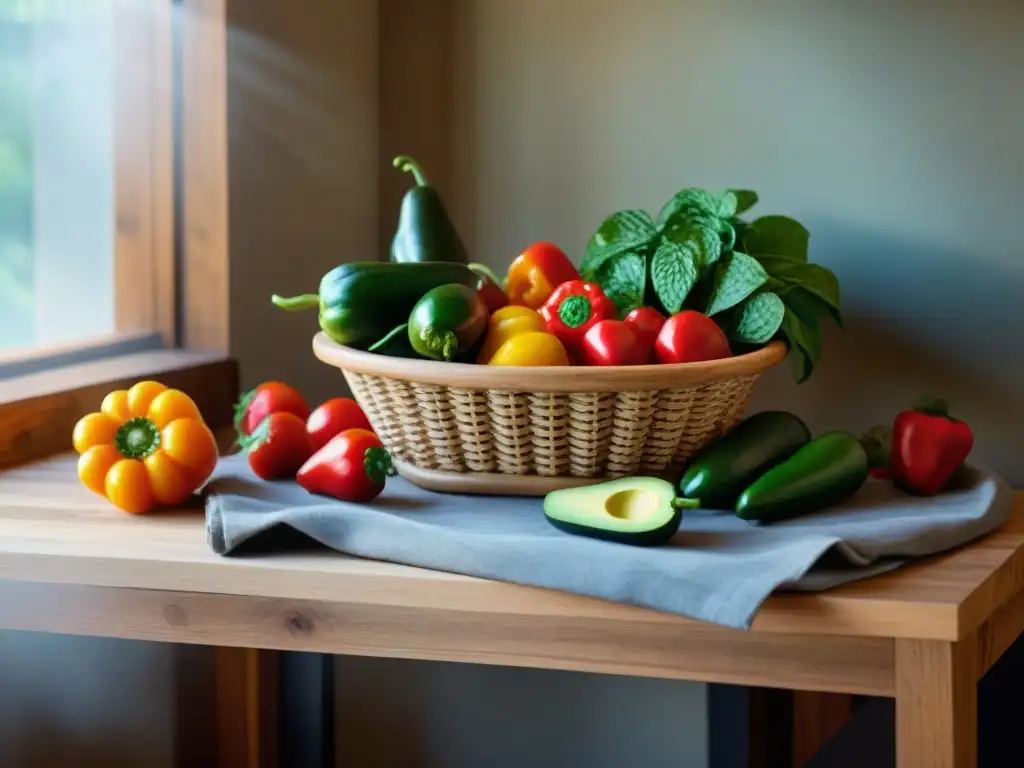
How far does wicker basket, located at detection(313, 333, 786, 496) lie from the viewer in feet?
3.65

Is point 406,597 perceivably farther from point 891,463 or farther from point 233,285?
point 233,285

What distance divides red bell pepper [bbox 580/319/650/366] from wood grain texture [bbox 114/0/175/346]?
0.70 m

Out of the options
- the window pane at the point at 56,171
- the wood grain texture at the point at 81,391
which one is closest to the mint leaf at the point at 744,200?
the wood grain texture at the point at 81,391

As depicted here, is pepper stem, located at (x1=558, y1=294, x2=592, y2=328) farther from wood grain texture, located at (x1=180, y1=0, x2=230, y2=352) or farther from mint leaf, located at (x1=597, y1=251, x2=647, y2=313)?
wood grain texture, located at (x1=180, y1=0, x2=230, y2=352)

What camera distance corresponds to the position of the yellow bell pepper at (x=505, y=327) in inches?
47.2

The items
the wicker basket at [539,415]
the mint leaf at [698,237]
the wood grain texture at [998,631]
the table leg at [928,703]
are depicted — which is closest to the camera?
the table leg at [928,703]

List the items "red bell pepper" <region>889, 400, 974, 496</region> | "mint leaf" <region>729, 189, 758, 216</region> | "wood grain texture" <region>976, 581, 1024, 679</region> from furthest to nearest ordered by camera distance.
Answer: "mint leaf" <region>729, 189, 758, 216</region> → "red bell pepper" <region>889, 400, 974, 496</region> → "wood grain texture" <region>976, 581, 1024, 679</region>

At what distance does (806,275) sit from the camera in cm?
142

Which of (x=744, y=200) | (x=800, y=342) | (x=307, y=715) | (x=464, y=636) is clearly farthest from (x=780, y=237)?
(x=307, y=715)

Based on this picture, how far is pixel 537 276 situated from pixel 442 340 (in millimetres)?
234

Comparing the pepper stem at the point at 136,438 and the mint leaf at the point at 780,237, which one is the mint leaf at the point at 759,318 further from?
the pepper stem at the point at 136,438

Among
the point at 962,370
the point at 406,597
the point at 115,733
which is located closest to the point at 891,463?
the point at 962,370

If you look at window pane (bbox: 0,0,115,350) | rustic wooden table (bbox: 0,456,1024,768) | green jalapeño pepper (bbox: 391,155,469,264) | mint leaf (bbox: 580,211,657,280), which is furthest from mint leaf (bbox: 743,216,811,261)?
window pane (bbox: 0,0,115,350)

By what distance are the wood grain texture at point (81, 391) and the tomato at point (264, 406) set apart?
7.0 inches
